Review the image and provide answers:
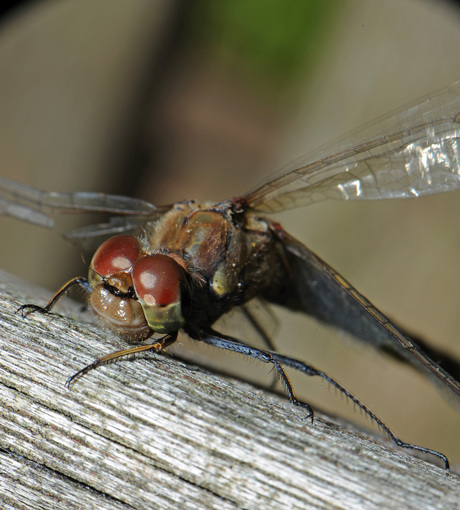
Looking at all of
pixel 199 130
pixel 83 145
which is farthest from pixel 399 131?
pixel 199 130

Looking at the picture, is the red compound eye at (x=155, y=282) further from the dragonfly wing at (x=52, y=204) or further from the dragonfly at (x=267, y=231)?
the dragonfly wing at (x=52, y=204)

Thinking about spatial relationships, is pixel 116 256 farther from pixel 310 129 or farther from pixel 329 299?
pixel 329 299

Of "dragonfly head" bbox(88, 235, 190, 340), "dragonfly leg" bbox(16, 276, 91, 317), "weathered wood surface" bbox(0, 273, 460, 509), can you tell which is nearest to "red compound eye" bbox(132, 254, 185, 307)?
"dragonfly head" bbox(88, 235, 190, 340)

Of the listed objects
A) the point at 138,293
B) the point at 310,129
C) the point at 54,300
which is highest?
the point at 310,129

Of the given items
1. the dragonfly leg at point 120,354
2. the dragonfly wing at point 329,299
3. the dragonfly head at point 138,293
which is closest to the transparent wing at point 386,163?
the dragonfly wing at point 329,299

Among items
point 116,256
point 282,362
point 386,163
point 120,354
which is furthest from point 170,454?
point 386,163

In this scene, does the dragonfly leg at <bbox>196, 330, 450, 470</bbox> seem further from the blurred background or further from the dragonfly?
the blurred background
